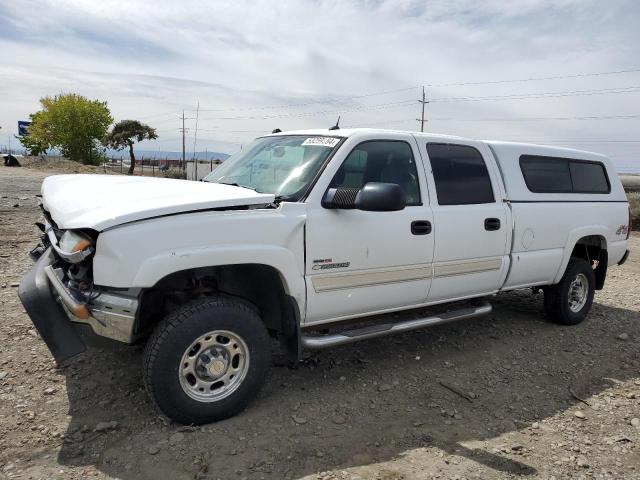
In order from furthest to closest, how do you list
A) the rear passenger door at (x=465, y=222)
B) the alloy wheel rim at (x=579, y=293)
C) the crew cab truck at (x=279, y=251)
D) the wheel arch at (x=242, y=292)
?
the alloy wheel rim at (x=579, y=293) → the rear passenger door at (x=465, y=222) → the wheel arch at (x=242, y=292) → the crew cab truck at (x=279, y=251)

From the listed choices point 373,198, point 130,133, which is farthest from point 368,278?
point 130,133

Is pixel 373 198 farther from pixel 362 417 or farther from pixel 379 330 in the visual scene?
pixel 362 417

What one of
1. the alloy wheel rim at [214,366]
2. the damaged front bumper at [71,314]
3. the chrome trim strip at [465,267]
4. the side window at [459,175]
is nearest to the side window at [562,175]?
the side window at [459,175]

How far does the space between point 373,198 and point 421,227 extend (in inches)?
33.2

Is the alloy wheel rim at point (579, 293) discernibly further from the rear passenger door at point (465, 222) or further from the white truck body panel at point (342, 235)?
the rear passenger door at point (465, 222)

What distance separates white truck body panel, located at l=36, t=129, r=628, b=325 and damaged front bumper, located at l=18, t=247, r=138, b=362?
0.48 feet

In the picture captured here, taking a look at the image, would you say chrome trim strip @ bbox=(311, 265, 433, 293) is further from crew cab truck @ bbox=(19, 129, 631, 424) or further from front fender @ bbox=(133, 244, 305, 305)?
front fender @ bbox=(133, 244, 305, 305)

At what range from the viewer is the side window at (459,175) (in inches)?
171

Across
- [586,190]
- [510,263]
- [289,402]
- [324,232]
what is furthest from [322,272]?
[586,190]

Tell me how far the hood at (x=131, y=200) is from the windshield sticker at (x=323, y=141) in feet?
2.48

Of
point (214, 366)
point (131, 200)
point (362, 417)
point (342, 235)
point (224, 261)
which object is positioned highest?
point (131, 200)

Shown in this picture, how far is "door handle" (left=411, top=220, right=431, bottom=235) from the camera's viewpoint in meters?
4.03

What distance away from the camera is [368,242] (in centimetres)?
378

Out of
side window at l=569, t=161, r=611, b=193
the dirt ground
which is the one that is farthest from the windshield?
side window at l=569, t=161, r=611, b=193
